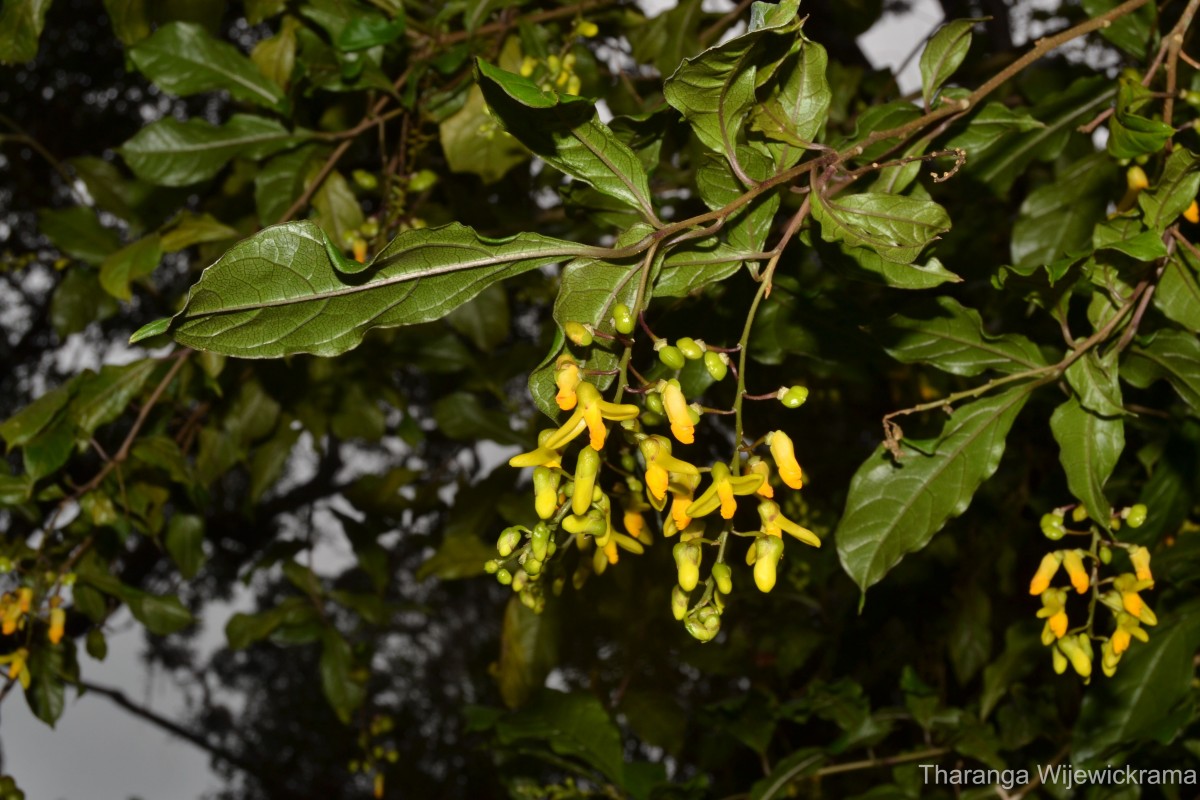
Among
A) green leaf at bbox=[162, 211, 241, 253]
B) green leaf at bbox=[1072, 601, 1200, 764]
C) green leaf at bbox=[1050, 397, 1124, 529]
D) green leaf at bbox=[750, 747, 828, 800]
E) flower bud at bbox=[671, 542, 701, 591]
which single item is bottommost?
green leaf at bbox=[750, 747, 828, 800]

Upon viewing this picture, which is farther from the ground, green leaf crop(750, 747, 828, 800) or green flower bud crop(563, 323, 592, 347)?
green flower bud crop(563, 323, 592, 347)

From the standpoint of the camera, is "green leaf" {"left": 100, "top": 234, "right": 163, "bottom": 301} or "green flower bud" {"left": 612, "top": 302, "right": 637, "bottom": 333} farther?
"green leaf" {"left": 100, "top": 234, "right": 163, "bottom": 301}

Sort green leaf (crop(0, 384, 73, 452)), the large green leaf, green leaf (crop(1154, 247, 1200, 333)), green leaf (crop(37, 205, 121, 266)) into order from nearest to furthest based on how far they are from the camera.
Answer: the large green leaf
green leaf (crop(1154, 247, 1200, 333))
green leaf (crop(0, 384, 73, 452))
green leaf (crop(37, 205, 121, 266))

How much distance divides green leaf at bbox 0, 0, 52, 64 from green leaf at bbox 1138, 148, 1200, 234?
1.37 metres

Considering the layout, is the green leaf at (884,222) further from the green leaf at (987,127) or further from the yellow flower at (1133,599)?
the yellow flower at (1133,599)

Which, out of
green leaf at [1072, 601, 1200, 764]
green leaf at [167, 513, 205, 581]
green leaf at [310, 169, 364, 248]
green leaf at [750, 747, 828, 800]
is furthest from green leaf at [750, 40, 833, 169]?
green leaf at [167, 513, 205, 581]

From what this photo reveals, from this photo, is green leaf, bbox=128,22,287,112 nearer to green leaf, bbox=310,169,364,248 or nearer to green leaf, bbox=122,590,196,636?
green leaf, bbox=310,169,364,248

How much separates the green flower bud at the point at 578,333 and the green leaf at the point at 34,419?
42.6 inches

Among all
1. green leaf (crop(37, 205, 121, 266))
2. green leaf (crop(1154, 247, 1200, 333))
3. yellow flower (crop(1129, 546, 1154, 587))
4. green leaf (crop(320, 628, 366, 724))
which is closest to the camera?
green leaf (crop(1154, 247, 1200, 333))

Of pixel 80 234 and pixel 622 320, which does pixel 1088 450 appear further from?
pixel 80 234

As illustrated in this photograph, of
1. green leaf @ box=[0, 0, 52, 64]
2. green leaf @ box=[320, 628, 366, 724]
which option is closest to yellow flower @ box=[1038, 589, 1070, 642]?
green leaf @ box=[0, 0, 52, 64]

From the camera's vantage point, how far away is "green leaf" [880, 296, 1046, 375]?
99 cm

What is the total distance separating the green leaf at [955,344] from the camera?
99cm

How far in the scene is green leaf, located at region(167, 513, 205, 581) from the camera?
190cm
